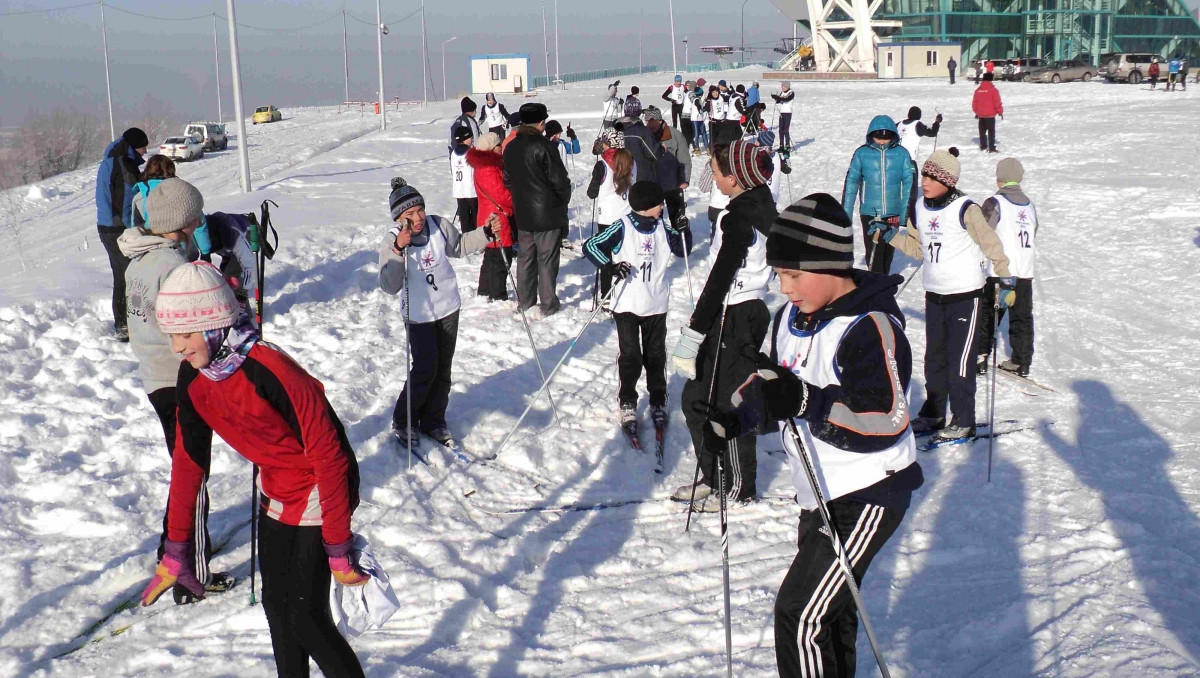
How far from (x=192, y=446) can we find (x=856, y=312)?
256cm

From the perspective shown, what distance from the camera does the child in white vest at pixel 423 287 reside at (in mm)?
5977

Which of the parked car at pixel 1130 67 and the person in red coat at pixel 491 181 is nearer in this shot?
the person in red coat at pixel 491 181

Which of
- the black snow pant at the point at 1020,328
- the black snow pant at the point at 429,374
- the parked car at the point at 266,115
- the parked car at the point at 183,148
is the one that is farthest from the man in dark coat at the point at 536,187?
the parked car at the point at 266,115

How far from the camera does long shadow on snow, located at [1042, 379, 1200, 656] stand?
14.8 ft

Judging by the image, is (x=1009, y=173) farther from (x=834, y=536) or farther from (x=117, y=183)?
(x=117, y=183)

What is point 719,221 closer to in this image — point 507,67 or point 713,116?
point 713,116

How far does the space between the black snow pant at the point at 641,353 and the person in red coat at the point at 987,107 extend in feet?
56.8

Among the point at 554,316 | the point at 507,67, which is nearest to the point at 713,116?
the point at 554,316

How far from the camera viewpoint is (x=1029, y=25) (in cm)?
6694

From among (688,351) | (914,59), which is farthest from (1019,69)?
(688,351)

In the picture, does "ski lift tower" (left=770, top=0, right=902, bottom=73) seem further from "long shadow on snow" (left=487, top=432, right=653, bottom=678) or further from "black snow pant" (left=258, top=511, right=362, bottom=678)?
"black snow pant" (left=258, top=511, right=362, bottom=678)

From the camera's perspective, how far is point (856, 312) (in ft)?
9.68

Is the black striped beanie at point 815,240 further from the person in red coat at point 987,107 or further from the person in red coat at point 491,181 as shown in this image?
the person in red coat at point 987,107

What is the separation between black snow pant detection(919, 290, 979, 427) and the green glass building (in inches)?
2607
